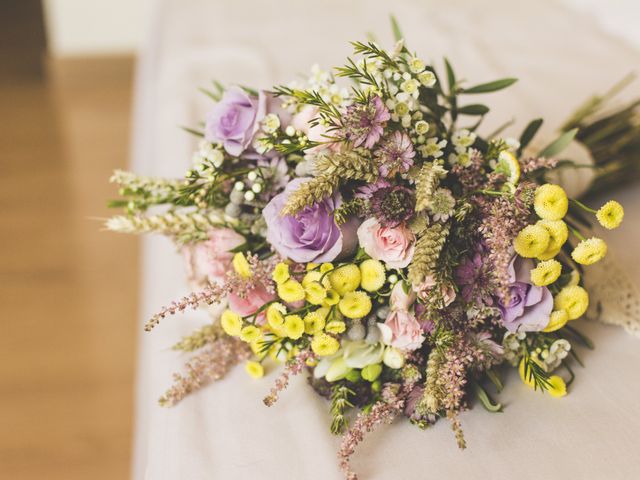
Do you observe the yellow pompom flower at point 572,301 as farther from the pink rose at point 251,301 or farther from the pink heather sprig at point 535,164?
the pink rose at point 251,301

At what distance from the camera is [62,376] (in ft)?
5.91

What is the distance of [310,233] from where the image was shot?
28.1 inches

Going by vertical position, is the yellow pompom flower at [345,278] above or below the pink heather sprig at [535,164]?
below

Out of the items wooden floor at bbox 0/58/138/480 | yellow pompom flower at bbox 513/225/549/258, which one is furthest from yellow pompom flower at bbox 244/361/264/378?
wooden floor at bbox 0/58/138/480

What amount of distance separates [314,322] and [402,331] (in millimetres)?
99

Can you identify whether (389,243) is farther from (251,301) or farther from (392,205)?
(251,301)

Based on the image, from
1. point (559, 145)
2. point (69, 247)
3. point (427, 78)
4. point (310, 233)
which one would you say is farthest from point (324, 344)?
point (69, 247)

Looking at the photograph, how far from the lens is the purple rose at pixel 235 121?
0.80 metres

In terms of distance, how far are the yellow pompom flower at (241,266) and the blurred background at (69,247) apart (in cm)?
40

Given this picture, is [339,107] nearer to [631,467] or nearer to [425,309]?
[425,309]

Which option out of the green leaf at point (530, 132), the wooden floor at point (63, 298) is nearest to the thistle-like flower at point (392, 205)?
the green leaf at point (530, 132)

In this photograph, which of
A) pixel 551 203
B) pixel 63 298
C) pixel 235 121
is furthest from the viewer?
pixel 63 298

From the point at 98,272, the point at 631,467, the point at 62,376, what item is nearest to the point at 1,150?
the point at 98,272

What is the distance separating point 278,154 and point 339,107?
10cm
